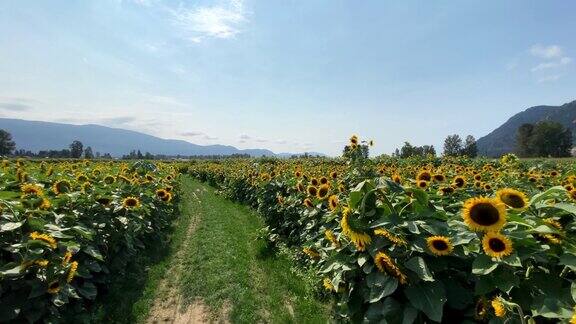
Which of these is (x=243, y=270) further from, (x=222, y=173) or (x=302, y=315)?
(x=222, y=173)

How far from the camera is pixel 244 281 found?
8.27 m

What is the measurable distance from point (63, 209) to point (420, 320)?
527 centimetres

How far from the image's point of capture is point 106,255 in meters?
6.89

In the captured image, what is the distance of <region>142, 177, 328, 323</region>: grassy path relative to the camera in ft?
22.0

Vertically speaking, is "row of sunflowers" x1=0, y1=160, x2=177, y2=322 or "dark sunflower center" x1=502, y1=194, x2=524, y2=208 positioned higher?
"dark sunflower center" x1=502, y1=194, x2=524, y2=208

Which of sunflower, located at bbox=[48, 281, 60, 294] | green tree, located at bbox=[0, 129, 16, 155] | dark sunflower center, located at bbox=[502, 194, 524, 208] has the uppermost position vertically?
green tree, located at bbox=[0, 129, 16, 155]

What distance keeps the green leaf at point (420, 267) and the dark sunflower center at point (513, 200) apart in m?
0.90

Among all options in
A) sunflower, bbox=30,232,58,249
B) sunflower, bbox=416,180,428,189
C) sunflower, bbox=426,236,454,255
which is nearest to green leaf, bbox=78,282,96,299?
sunflower, bbox=30,232,58,249

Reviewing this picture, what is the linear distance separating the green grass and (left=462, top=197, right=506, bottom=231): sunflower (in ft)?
11.9

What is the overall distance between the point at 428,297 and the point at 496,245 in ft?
2.26


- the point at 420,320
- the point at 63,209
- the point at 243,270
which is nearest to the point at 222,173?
the point at 243,270

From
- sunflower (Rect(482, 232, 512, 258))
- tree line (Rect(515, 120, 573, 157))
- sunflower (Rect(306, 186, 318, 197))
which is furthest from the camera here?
tree line (Rect(515, 120, 573, 157))

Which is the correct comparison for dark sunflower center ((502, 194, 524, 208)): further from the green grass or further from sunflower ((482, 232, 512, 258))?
the green grass

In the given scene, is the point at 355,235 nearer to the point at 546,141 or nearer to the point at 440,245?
the point at 440,245
